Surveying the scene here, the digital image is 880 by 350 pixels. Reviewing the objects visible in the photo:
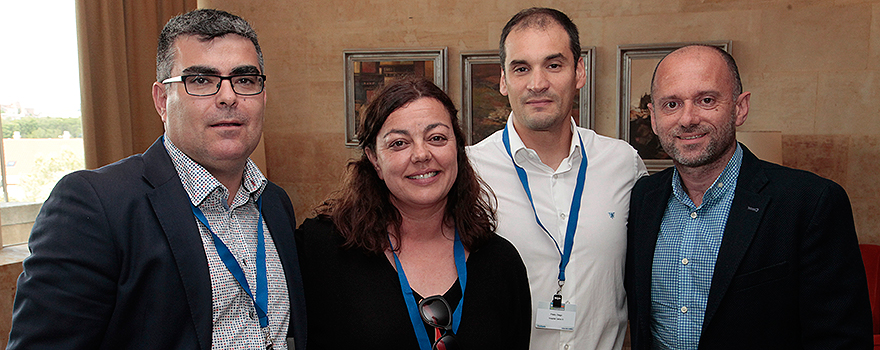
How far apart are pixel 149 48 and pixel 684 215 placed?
4384 millimetres

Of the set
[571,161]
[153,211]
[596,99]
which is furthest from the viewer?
[596,99]

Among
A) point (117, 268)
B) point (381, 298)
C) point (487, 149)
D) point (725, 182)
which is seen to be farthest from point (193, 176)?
point (725, 182)

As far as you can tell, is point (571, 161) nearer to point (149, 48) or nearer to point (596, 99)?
point (596, 99)

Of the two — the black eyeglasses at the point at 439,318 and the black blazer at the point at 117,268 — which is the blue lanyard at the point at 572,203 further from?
the black blazer at the point at 117,268

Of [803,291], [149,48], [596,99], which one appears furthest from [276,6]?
[803,291]

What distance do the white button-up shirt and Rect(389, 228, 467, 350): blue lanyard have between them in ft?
1.31

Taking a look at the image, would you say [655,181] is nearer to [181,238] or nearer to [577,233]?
[577,233]

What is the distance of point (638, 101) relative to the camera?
4.65m

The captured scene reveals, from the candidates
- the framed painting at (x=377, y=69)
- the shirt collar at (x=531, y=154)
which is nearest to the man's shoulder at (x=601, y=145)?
the shirt collar at (x=531, y=154)

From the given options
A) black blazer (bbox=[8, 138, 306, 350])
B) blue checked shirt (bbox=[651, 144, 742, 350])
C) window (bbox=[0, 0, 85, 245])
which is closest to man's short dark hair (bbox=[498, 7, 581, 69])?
blue checked shirt (bbox=[651, 144, 742, 350])

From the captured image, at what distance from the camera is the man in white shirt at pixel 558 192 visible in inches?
92.3

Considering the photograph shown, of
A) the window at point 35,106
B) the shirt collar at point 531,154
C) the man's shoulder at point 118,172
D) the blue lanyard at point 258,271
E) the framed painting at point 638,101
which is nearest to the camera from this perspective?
the man's shoulder at point 118,172

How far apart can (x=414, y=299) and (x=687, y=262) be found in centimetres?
104

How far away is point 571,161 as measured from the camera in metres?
2.49
